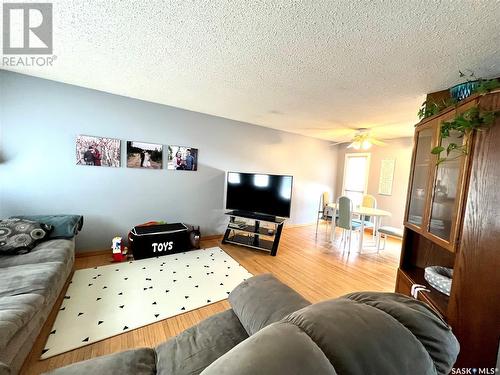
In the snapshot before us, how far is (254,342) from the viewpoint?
1.59 ft

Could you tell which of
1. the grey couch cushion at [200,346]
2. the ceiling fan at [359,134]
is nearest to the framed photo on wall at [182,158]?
the ceiling fan at [359,134]

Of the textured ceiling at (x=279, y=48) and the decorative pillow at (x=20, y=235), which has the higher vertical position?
the textured ceiling at (x=279, y=48)

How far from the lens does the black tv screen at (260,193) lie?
324 cm

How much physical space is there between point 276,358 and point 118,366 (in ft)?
2.83

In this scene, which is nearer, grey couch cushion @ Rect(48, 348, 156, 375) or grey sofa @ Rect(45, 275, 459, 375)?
grey sofa @ Rect(45, 275, 459, 375)

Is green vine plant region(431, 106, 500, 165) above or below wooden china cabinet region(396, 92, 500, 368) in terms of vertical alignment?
above

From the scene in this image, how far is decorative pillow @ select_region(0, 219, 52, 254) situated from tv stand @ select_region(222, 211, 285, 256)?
2.24m

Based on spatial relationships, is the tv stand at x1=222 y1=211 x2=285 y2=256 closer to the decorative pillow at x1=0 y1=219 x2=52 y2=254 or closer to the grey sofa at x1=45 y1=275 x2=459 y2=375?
the decorative pillow at x1=0 y1=219 x2=52 y2=254

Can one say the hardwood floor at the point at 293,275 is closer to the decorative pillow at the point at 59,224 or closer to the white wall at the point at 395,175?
the decorative pillow at the point at 59,224

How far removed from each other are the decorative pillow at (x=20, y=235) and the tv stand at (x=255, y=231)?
224 cm

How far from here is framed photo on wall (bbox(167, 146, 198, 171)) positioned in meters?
3.20

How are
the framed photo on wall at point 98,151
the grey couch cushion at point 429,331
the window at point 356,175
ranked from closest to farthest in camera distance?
the grey couch cushion at point 429,331 < the framed photo on wall at point 98,151 < the window at point 356,175

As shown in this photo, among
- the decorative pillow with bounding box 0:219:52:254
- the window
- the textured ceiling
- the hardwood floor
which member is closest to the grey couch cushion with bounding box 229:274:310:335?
the hardwood floor

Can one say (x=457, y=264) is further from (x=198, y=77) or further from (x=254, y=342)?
(x=198, y=77)
